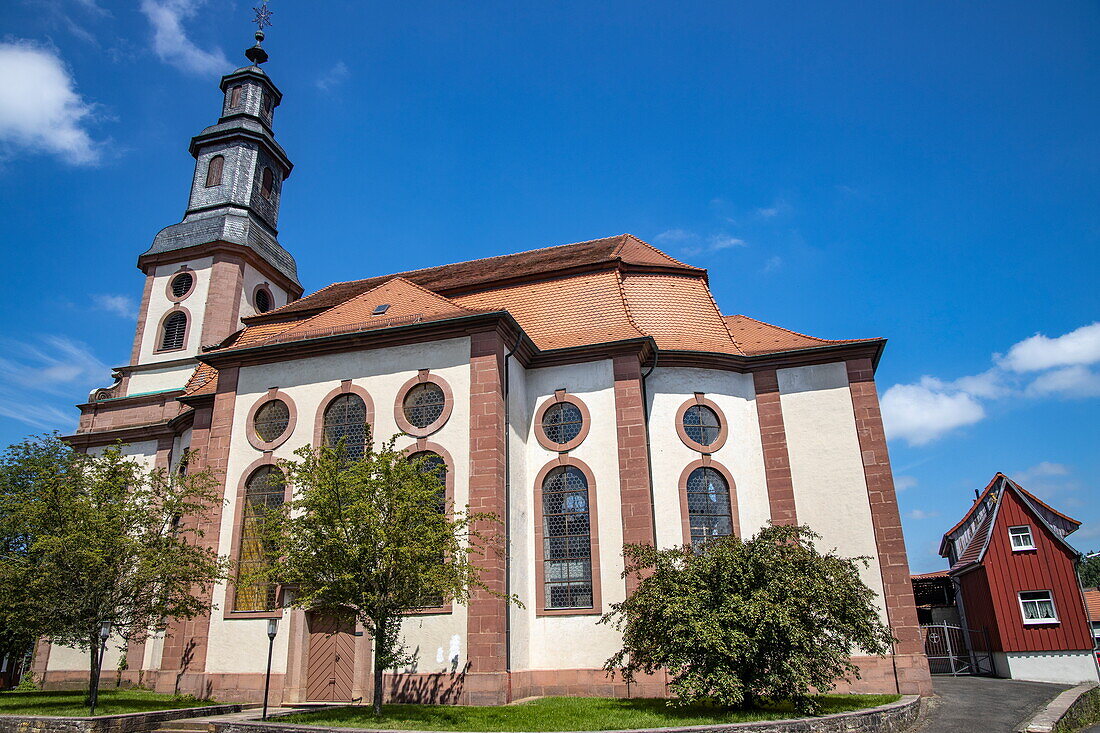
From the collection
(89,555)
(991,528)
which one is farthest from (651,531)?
(991,528)

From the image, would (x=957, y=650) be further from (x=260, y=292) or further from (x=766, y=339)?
(x=260, y=292)

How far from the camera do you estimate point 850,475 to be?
65.4ft

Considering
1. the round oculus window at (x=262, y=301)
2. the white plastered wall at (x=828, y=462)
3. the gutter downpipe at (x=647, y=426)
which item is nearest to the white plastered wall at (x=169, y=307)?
the round oculus window at (x=262, y=301)

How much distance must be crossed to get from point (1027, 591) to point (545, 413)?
17211 mm

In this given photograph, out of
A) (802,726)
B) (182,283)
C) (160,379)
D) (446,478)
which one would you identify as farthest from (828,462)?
(182,283)

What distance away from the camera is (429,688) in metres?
16.4

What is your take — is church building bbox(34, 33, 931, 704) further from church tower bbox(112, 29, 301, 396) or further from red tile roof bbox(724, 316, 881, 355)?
church tower bbox(112, 29, 301, 396)

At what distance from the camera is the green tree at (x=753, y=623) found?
13312 millimetres

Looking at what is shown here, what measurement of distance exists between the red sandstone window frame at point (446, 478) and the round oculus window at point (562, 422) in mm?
3233

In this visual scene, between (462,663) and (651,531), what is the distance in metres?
5.38

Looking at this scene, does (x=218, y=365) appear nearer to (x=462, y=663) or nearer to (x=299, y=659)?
(x=299, y=659)

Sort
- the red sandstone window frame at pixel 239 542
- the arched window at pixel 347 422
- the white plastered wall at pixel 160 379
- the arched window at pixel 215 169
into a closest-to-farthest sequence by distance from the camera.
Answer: the red sandstone window frame at pixel 239 542 < the arched window at pixel 347 422 < the white plastered wall at pixel 160 379 < the arched window at pixel 215 169

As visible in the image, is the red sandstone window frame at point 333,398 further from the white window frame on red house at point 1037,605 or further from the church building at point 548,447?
the white window frame on red house at point 1037,605

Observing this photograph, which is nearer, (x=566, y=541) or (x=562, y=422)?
(x=566, y=541)
